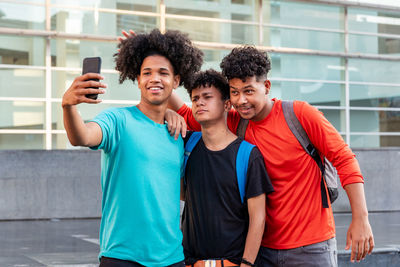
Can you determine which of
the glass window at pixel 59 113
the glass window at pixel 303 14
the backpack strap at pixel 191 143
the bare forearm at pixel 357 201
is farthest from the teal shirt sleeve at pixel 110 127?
the glass window at pixel 303 14

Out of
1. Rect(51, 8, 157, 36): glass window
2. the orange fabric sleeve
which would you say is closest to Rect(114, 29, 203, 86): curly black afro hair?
the orange fabric sleeve

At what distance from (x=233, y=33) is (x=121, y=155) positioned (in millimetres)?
13375

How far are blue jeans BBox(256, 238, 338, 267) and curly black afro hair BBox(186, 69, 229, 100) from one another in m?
0.98

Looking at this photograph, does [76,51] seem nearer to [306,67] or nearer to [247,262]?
[306,67]

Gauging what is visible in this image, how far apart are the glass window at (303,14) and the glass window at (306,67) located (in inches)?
40.6

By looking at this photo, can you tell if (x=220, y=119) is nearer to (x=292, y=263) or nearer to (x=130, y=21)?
(x=292, y=263)

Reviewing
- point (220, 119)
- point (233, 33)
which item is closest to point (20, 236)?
point (220, 119)

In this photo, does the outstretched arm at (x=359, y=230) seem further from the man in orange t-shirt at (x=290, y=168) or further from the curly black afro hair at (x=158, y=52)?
the curly black afro hair at (x=158, y=52)

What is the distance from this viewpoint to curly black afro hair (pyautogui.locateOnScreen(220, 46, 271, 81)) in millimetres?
3238

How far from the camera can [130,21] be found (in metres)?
14.6

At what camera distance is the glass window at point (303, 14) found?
53.0 ft

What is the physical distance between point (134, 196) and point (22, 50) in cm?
1177

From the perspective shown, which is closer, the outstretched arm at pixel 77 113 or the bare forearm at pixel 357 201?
the outstretched arm at pixel 77 113

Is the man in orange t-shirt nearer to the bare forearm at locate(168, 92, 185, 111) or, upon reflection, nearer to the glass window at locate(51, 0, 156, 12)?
the bare forearm at locate(168, 92, 185, 111)
